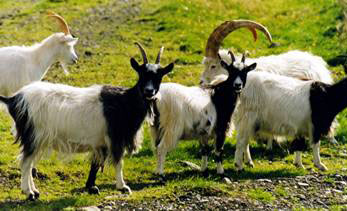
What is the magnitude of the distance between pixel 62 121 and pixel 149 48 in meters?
11.9

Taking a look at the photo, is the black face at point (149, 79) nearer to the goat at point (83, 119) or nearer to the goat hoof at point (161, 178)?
the goat at point (83, 119)

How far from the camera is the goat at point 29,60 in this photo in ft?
43.2

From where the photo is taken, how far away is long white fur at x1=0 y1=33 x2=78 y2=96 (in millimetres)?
13164

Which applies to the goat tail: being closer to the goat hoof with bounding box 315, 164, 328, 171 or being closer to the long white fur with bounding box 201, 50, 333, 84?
the long white fur with bounding box 201, 50, 333, 84

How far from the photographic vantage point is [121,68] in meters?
19.1

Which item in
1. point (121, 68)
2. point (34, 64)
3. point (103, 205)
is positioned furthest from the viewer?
point (121, 68)

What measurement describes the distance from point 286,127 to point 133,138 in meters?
3.33

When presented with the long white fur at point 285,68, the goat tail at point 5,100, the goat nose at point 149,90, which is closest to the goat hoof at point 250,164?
the long white fur at point 285,68

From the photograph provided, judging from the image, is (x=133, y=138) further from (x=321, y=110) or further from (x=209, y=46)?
(x=209, y=46)

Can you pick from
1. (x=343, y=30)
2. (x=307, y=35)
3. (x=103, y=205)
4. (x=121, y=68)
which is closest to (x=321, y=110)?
(x=343, y=30)

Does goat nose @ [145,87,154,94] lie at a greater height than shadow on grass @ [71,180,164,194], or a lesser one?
greater

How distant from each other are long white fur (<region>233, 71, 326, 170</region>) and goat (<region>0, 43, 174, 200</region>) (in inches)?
90.7

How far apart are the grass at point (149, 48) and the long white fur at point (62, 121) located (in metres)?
0.40

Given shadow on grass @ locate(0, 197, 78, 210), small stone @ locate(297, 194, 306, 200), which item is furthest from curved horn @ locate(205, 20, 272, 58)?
shadow on grass @ locate(0, 197, 78, 210)
